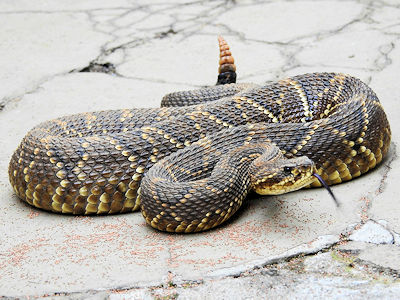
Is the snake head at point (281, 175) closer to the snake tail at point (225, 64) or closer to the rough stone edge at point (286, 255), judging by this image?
the rough stone edge at point (286, 255)

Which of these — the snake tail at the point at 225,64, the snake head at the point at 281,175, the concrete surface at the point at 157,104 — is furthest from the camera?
the snake tail at the point at 225,64

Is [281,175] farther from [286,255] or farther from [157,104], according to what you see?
[157,104]

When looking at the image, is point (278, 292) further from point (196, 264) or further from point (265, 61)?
point (265, 61)

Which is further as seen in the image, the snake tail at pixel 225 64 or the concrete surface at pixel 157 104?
the snake tail at pixel 225 64

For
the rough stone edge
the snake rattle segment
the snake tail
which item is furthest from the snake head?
the snake tail

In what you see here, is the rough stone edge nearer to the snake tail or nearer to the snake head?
the snake head

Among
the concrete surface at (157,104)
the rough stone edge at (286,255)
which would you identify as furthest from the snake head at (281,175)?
the rough stone edge at (286,255)

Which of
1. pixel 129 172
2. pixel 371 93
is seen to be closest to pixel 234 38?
pixel 371 93

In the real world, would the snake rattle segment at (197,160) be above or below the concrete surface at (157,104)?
above
